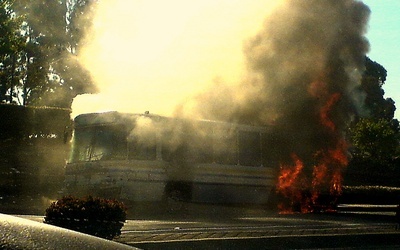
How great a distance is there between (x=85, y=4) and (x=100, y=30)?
14.2 m

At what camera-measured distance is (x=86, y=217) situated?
10602 mm

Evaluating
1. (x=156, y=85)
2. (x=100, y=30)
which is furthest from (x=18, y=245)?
(x=100, y=30)

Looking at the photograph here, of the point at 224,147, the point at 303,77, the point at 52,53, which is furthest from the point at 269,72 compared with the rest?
the point at 52,53

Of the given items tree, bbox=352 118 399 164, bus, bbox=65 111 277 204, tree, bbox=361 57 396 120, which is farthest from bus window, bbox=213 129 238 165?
tree, bbox=361 57 396 120

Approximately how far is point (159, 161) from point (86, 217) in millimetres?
8808

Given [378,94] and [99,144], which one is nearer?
[99,144]

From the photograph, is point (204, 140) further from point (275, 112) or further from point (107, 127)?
point (275, 112)

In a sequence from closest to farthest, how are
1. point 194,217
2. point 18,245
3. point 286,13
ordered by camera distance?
point 18,245, point 194,217, point 286,13

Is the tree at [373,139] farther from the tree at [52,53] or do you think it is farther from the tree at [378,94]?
the tree at [52,53]

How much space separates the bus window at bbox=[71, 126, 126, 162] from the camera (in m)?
19.0

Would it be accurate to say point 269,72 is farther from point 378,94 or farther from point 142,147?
point 378,94

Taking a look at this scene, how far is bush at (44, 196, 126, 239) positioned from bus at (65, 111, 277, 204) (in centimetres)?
798

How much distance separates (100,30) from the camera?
3344 centimetres

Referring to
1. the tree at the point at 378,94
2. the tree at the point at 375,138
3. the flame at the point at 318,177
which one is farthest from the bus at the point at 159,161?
the tree at the point at 378,94
